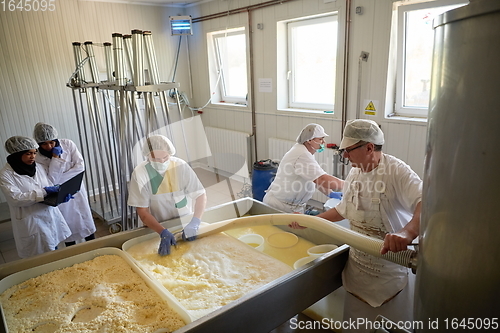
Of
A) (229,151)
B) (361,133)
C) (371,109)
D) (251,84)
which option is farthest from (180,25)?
(361,133)

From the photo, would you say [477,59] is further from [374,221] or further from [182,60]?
[182,60]

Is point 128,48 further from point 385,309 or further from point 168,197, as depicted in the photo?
point 385,309

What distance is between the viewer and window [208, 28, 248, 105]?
4.79 metres

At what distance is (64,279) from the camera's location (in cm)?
150

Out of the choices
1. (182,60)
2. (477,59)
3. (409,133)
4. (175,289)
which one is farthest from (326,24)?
(477,59)

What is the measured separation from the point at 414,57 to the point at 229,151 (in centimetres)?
288

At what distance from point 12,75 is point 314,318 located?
13.9 ft

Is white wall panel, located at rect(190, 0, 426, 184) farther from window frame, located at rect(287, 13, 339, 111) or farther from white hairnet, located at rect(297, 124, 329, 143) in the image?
white hairnet, located at rect(297, 124, 329, 143)

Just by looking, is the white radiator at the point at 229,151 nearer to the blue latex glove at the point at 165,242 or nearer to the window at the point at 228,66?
the window at the point at 228,66

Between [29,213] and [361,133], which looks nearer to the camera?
[361,133]

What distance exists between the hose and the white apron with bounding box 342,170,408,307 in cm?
18

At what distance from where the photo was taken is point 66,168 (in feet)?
9.56

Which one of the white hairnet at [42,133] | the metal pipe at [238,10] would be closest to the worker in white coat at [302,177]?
the white hairnet at [42,133]

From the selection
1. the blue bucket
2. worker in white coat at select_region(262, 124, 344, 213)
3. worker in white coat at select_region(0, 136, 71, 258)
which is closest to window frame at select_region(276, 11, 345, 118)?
the blue bucket
